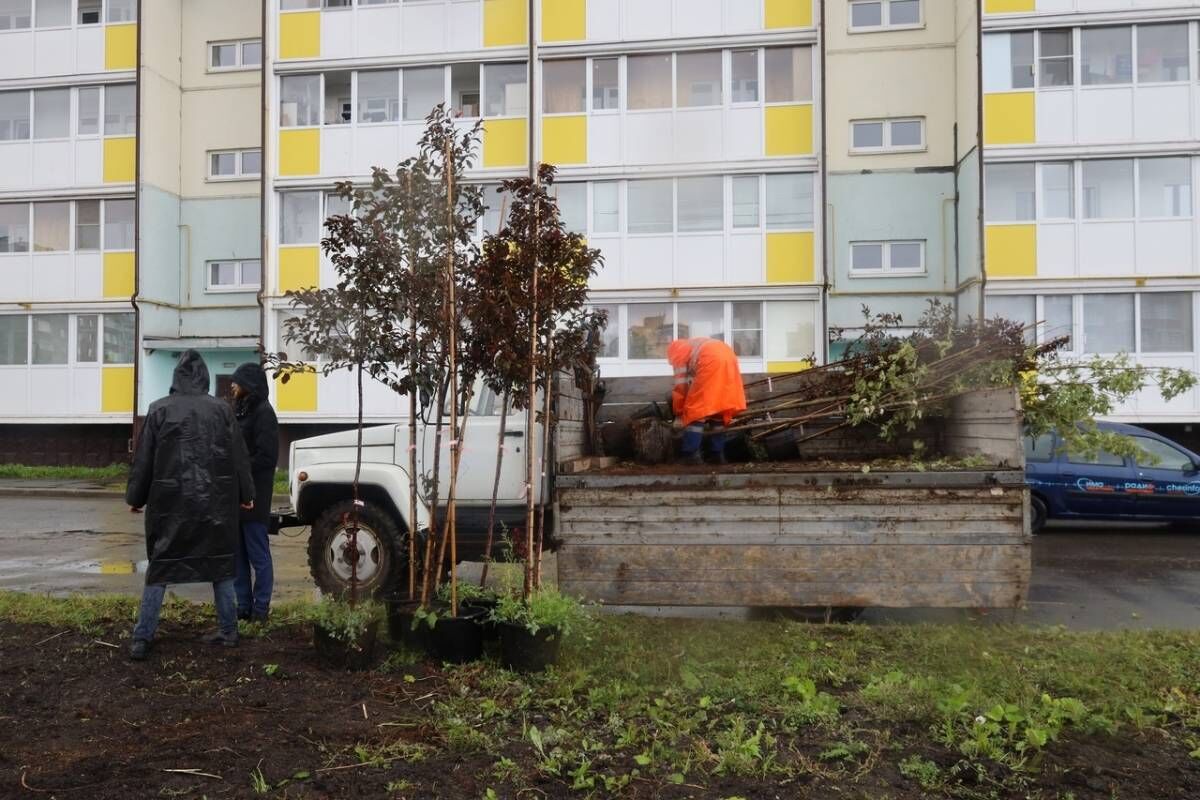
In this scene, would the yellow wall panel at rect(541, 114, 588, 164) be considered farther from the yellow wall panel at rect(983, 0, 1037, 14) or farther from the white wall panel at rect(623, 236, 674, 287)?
the yellow wall panel at rect(983, 0, 1037, 14)

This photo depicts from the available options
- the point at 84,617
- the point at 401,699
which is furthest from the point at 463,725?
the point at 84,617

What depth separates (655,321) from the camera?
69.1 ft

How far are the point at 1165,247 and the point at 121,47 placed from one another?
955 inches

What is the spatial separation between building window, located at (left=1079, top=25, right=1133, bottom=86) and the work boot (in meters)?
20.3

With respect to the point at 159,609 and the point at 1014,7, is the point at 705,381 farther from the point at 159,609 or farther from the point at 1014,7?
the point at 1014,7

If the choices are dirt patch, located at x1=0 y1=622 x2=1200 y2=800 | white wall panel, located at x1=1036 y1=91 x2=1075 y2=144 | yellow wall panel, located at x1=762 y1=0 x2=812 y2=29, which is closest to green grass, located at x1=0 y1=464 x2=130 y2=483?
yellow wall panel, located at x1=762 y1=0 x2=812 y2=29

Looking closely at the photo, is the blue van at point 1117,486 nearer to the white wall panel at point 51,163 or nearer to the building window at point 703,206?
the building window at point 703,206

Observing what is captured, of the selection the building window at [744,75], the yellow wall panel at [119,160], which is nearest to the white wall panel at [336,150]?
the yellow wall panel at [119,160]

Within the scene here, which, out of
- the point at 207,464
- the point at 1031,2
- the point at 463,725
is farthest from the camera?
the point at 1031,2

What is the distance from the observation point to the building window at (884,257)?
21531 millimetres

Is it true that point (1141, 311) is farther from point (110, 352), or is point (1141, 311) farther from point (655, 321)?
point (110, 352)

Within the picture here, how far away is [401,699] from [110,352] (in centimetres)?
2206

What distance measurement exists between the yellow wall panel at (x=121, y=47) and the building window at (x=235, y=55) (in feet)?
5.84

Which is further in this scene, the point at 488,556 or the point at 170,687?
the point at 488,556
